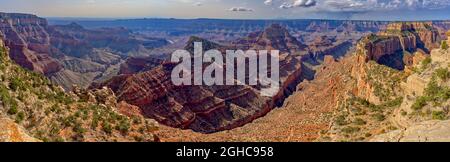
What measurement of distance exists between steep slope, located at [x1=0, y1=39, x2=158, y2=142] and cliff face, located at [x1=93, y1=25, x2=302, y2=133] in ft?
104

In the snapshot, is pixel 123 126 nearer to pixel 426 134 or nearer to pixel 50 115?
pixel 50 115

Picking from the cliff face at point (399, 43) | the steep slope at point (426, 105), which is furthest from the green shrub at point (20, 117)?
the cliff face at point (399, 43)

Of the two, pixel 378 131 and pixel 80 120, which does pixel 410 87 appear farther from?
pixel 80 120

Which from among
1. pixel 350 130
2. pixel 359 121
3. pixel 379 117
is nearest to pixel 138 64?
pixel 359 121

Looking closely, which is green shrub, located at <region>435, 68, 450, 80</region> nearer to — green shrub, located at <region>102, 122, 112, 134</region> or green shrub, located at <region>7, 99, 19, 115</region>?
green shrub, located at <region>102, 122, 112, 134</region>

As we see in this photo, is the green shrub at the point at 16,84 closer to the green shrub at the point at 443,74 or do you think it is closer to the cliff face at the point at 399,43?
the green shrub at the point at 443,74

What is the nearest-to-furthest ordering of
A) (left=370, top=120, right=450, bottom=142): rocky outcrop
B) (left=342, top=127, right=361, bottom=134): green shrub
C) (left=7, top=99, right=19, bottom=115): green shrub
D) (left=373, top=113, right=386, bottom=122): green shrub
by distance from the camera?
(left=370, top=120, right=450, bottom=142): rocky outcrop
(left=7, top=99, right=19, bottom=115): green shrub
(left=342, top=127, right=361, bottom=134): green shrub
(left=373, top=113, right=386, bottom=122): green shrub

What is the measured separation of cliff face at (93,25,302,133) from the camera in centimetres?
6806

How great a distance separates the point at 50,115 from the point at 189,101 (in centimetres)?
4913

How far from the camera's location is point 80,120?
29.7 metres

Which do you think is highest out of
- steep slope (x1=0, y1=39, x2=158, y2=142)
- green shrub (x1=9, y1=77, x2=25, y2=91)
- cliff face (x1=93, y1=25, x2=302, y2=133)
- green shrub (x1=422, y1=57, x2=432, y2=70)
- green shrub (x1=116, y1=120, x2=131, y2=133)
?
green shrub (x1=422, y1=57, x2=432, y2=70)

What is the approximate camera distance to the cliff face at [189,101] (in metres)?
68.1

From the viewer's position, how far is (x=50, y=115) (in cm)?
2856

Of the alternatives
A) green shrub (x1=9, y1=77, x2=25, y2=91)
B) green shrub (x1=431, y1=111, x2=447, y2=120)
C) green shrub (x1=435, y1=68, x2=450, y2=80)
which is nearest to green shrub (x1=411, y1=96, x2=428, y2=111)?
green shrub (x1=431, y1=111, x2=447, y2=120)
